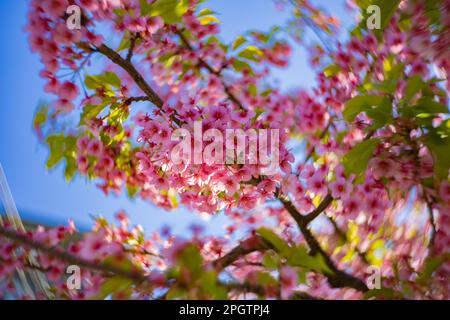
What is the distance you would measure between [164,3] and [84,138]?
0.65 m

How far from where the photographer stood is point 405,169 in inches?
46.6

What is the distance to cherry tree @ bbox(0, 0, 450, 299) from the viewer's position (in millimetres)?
880

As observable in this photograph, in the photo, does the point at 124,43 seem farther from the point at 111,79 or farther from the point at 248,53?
the point at 248,53

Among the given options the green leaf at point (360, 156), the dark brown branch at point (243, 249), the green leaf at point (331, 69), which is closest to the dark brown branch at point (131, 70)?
the dark brown branch at point (243, 249)

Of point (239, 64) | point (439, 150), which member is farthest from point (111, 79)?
point (439, 150)

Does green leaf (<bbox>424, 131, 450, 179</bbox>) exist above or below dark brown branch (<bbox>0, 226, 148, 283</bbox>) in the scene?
above

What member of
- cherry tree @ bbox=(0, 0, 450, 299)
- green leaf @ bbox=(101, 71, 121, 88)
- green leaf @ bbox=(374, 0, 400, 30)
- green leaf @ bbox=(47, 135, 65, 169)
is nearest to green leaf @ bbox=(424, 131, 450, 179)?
cherry tree @ bbox=(0, 0, 450, 299)

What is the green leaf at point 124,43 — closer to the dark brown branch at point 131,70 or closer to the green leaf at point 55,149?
the dark brown branch at point 131,70

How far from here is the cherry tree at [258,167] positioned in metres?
0.88

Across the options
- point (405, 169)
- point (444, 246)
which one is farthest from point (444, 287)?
point (405, 169)

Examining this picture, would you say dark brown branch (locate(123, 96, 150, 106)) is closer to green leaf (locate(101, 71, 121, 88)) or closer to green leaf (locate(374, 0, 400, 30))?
green leaf (locate(101, 71, 121, 88))

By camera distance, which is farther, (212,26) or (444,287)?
(212,26)

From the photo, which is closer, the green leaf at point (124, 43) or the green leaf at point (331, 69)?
the green leaf at point (124, 43)
